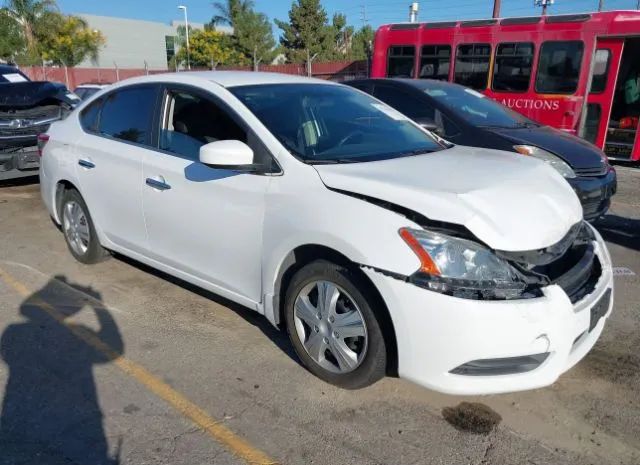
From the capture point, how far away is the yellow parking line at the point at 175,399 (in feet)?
8.49

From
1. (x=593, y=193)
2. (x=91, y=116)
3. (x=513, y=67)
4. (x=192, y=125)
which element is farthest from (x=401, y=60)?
(x=192, y=125)

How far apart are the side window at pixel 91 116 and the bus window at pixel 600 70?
9436 mm

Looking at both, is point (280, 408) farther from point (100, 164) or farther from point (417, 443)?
point (100, 164)

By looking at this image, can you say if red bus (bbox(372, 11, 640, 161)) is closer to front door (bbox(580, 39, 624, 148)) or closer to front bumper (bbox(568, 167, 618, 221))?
front door (bbox(580, 39, 624, 148))

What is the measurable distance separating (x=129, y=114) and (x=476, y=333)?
3.12m

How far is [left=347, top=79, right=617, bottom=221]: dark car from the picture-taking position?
5.71 metres

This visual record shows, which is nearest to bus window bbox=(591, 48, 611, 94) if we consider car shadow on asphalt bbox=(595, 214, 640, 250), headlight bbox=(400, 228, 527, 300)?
car shadow on asphalt bbox=(595, 214, 640, 250)

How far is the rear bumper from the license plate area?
24.1 feet

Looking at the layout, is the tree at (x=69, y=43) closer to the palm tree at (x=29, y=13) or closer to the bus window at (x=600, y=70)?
the palm tree at (x=29, y=13)

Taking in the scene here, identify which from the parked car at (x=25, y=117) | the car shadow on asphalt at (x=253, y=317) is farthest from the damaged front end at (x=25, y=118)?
the car shadow on asphalt at (x=253, y=317)

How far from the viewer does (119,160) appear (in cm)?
414

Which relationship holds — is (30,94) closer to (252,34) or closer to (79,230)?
(79,230)

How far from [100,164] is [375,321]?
2.76 metres

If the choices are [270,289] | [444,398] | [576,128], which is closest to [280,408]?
[270,289]
